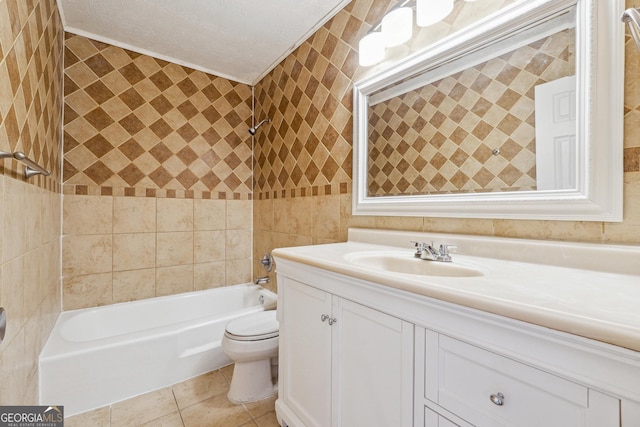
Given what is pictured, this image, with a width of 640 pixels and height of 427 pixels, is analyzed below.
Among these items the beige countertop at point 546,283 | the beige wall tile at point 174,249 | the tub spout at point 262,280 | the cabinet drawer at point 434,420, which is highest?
the beige countertop at point 546,283

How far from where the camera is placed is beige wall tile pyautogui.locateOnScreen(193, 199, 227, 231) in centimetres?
245

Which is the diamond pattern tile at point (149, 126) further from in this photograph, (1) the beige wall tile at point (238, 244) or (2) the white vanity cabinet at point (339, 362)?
(2) the white vanity cabinet at point (339, 362)

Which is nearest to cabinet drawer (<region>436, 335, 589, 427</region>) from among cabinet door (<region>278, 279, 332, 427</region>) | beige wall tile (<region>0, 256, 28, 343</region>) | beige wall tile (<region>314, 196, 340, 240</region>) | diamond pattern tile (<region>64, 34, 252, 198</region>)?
cabinet door (<region>278, 279, 332, 427</region>)

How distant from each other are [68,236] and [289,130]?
1784 mm

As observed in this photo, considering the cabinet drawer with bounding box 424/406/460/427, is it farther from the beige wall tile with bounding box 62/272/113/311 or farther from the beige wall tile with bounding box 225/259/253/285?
the beige wall tile with bounding box 62/272/113/311

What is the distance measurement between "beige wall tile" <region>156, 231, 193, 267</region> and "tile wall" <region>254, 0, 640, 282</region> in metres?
0.61

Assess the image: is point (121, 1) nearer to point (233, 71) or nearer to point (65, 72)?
point (65, 72)

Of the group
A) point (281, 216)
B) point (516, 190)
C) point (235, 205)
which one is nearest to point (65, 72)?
point (235, 205)

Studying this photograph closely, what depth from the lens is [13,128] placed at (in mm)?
985

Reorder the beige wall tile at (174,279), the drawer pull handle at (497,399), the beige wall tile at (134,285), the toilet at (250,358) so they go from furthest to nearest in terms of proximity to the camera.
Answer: the beige wall tile at (174,279) → the beige wall tile at (134,285) → the toilet at (250,358) → the drawer pull handle at (497,399)

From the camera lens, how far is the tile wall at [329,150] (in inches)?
31.6

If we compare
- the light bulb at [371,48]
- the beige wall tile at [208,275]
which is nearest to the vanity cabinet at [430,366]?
the light bulb at [371,48]

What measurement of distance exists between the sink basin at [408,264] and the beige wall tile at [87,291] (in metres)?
2.00

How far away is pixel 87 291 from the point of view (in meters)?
1.99
